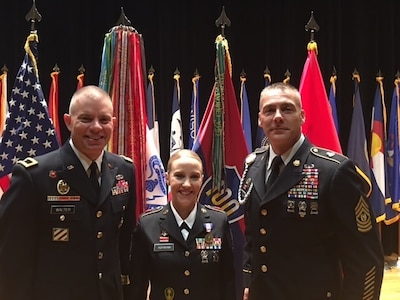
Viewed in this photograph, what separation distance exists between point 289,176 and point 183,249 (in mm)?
565

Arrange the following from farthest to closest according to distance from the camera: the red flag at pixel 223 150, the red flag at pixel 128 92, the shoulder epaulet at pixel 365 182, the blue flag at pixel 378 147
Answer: the blue flag at pixel 378 147 < the red flag at pixel 223 150 < the red flag at pixel 128 92 < the shoulder epaulet at pixel 365 182

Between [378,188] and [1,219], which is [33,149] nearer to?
[1,219]

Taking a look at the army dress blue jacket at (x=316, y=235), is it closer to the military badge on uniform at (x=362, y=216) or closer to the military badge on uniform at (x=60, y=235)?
the military badge on uniform at (x=362, y=216)

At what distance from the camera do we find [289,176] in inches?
71.0

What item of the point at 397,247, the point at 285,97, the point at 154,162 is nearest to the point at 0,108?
the point at 154,162

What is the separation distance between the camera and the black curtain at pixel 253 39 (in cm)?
593

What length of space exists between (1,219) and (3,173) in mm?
1520

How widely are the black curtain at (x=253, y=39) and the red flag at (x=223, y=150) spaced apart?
9.05 feet

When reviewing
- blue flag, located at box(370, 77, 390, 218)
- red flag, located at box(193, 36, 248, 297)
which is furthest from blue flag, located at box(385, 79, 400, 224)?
red flag, located at box(193, 36, 248, 297)

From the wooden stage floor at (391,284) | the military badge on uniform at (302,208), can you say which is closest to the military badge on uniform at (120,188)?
the military badge on uniform at (302,208)

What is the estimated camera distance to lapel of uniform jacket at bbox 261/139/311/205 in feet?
5.87

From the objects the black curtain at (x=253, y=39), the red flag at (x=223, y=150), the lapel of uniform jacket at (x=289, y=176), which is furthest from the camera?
the black curtain at (x=253, y=39)

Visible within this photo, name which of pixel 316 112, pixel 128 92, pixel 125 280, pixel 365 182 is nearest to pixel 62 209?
pixel 125 280

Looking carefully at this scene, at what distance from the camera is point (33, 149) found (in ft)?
10.0
